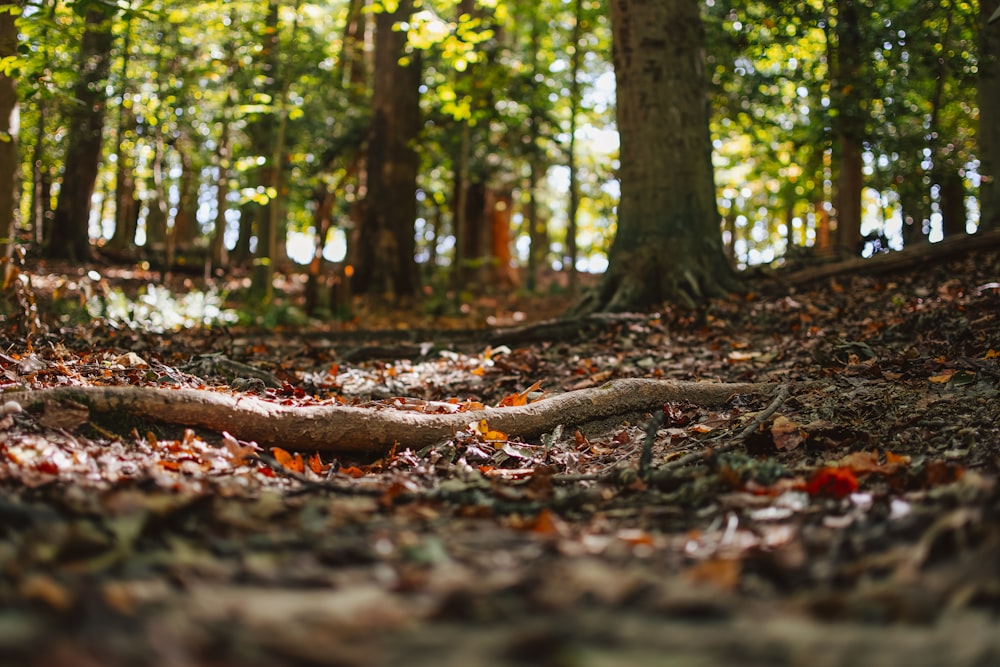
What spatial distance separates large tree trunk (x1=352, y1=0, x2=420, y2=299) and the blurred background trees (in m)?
0.03

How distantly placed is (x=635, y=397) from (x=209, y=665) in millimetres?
3020

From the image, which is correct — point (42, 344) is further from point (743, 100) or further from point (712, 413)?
point (743, 100)

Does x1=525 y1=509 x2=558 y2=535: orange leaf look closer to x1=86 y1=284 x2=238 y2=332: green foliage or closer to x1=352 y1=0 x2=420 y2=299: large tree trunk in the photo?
x1=86 y1=284 x2=238 y2=332: green foliage

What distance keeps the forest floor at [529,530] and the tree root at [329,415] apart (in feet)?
0.18

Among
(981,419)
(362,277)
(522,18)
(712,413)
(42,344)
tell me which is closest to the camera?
(981,419)

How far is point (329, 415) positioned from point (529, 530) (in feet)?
4.95

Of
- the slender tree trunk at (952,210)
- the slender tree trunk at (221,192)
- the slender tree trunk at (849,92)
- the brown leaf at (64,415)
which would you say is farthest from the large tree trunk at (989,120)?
the slender tree trunk at (221,192)

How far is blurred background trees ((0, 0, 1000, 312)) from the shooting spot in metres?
8.56

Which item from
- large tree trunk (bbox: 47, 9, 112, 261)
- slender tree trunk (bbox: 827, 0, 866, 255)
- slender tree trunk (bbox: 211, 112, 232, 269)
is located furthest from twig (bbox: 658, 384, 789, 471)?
large tree trunk (bbox: 47, 9, 112, 261)

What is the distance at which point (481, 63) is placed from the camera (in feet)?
38.0

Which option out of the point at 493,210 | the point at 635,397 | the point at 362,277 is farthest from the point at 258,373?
the point at 493,210

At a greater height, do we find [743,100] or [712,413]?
[743,100]

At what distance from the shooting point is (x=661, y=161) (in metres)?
7.22

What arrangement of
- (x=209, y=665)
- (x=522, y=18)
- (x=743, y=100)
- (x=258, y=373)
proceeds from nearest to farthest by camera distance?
(x=209, y=665) < (x=258, y=373) < (x=743, y=100) < (x=522, y=18)
